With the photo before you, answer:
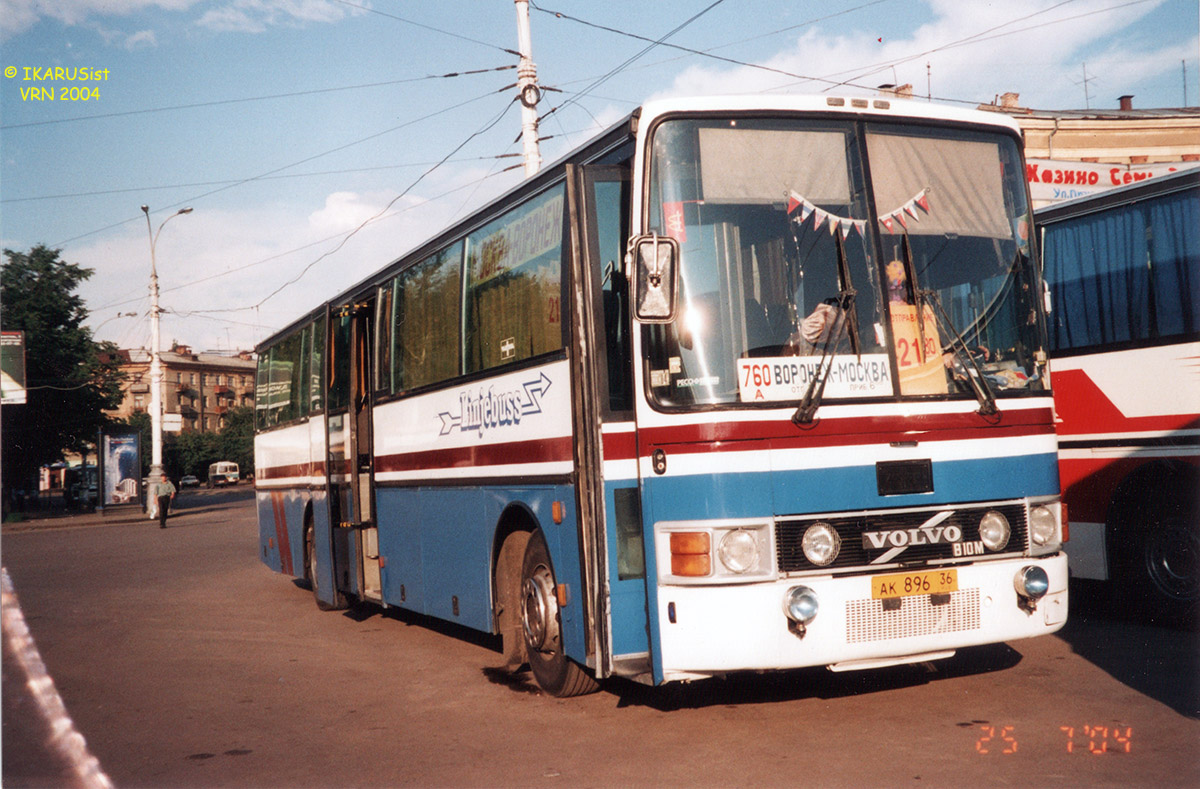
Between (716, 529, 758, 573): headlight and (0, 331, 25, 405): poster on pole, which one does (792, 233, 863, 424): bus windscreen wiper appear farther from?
(0, 331, 25, 405): poster on pole

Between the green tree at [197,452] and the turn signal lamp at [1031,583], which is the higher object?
the green tree at [197,452]

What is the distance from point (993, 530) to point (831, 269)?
173cm

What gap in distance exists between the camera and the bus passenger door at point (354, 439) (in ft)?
37.6

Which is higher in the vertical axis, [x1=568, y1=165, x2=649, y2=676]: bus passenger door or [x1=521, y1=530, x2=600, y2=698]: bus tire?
[x1=568, y1=165, x2=649, y2=676]: bus passenger door

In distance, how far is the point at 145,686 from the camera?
900cm

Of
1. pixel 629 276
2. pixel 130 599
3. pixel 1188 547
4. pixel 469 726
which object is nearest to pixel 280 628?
pixel 130 599

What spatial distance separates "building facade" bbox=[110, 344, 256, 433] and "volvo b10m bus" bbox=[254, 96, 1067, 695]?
4382 inches

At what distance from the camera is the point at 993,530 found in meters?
6.61

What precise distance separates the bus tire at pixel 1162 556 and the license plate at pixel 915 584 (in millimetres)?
3497

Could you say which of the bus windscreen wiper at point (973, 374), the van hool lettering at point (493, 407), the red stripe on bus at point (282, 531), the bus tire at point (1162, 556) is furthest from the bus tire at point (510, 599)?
the red stripe on bus at point (282, 531)

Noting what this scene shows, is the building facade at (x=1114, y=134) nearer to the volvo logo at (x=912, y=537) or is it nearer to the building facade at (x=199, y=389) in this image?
the volvo logo at (x=912, y=537)

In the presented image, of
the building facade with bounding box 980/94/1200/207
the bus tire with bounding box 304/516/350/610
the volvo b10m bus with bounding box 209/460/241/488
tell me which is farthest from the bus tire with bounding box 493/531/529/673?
the volvo b10m bus with bounding box 209/460/241/488

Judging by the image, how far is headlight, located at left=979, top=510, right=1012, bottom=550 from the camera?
6.59 meters

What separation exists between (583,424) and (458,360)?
2.55m
